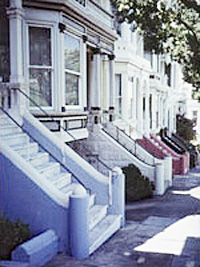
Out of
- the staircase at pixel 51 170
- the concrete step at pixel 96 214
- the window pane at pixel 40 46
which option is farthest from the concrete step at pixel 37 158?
the window pane at pixel 40 46

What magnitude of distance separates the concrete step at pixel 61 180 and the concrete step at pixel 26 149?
0.82 metres

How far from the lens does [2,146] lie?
782cm

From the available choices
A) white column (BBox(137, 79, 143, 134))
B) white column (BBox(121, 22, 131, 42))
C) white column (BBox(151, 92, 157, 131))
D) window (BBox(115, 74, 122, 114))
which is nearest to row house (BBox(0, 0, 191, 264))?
window (BBox(115, 74, 122, 114))

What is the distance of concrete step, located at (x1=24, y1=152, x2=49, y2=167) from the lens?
8.81 metres

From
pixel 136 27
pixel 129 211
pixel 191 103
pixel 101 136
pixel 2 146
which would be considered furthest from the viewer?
pixel 191 103

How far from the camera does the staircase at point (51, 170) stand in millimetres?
8359

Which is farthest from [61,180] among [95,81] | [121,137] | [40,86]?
[121,137]

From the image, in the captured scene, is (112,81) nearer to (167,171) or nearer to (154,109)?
(167,171)

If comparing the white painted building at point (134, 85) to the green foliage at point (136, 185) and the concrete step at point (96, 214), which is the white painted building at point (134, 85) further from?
the concrete step at point (96, 214)

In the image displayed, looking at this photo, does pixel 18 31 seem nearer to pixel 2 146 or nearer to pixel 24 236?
pixel 2 146

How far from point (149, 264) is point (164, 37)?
10703mm

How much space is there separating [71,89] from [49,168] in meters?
3.21

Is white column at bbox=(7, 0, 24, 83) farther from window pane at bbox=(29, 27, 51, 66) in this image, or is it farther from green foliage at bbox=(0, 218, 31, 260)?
green foliage at bbox=(0, 218, 31, 260)

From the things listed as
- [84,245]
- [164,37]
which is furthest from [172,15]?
[84,245]
